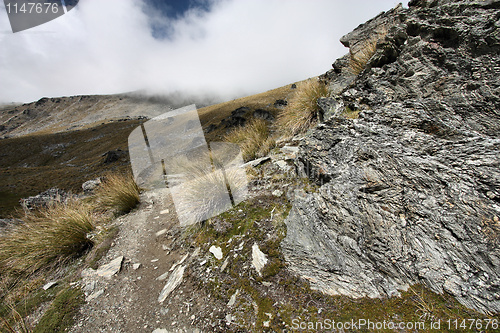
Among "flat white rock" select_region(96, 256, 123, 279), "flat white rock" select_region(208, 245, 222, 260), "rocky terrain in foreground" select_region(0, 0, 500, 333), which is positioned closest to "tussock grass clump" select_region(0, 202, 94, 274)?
"rocky terrain in foreground" select_region(0, 0, 500, 333)

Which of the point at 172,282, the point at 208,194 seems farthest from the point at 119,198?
the point at 172,282

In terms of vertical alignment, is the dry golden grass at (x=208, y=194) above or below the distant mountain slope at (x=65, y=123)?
below

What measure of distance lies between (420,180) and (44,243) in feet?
23.5

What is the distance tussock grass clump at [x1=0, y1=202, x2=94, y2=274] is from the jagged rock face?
196 inches

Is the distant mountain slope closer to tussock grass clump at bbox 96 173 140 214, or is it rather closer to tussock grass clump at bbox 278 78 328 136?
tussock grass clump at bbox 96 173 140 214

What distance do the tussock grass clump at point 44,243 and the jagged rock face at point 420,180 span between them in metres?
4.97

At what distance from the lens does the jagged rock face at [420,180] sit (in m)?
1.89

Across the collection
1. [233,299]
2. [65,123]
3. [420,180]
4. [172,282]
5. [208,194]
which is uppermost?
[65,123]

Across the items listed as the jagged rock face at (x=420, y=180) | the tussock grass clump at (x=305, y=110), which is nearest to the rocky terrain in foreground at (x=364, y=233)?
the jagged rock face at (x=420, y=180)

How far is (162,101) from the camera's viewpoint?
180250 millimetres

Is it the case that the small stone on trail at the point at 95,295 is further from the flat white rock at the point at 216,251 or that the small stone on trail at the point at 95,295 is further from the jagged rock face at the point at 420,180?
the jagged rock face at the point at 420,180

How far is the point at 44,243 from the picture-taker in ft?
13.9

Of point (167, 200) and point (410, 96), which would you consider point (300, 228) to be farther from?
point (167, 200)

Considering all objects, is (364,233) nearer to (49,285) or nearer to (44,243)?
(49,285)
